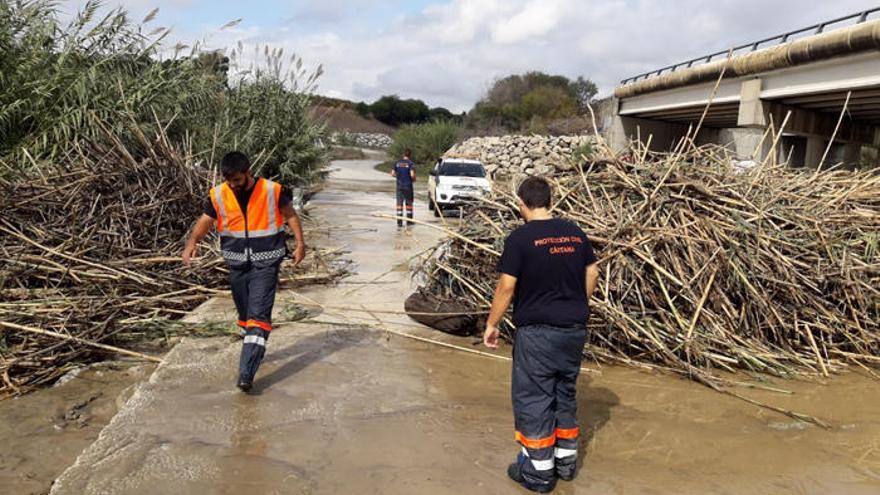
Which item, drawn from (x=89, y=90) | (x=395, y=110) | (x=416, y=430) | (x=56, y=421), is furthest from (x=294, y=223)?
(x=395, y=110)

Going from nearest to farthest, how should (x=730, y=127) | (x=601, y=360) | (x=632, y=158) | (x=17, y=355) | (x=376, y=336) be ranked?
(x=17, y=355), (x=601, y=360), (x=376, y=336), (x=632, y=158), (x=730, y=127)

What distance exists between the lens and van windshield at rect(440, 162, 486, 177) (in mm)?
18484

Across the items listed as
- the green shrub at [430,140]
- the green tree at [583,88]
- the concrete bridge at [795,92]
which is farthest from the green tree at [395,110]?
the concrete bridge at [795,92]

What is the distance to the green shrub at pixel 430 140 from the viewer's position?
4234 centimetres

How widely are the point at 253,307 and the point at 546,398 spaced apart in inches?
91.3

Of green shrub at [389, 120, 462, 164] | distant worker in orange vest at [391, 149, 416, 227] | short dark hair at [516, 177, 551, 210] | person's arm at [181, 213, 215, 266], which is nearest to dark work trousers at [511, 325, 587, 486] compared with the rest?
short dark hair at [516, 177, 551, 210]

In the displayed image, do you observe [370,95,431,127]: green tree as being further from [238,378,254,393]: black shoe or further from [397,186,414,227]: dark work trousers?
[238,378,254,393]: black shoe

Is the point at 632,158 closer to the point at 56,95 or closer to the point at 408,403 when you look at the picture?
the point at 408,403

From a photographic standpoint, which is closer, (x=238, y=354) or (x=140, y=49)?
(x=238, y=354)

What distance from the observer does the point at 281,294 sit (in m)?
7.40

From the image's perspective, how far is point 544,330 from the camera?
3.48 meters

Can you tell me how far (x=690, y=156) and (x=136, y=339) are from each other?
18.9ft

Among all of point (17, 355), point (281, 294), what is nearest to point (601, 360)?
point (281, 294)

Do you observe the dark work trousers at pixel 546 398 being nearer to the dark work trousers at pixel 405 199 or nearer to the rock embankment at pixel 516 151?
the dark work trousers at pixel 405 199
